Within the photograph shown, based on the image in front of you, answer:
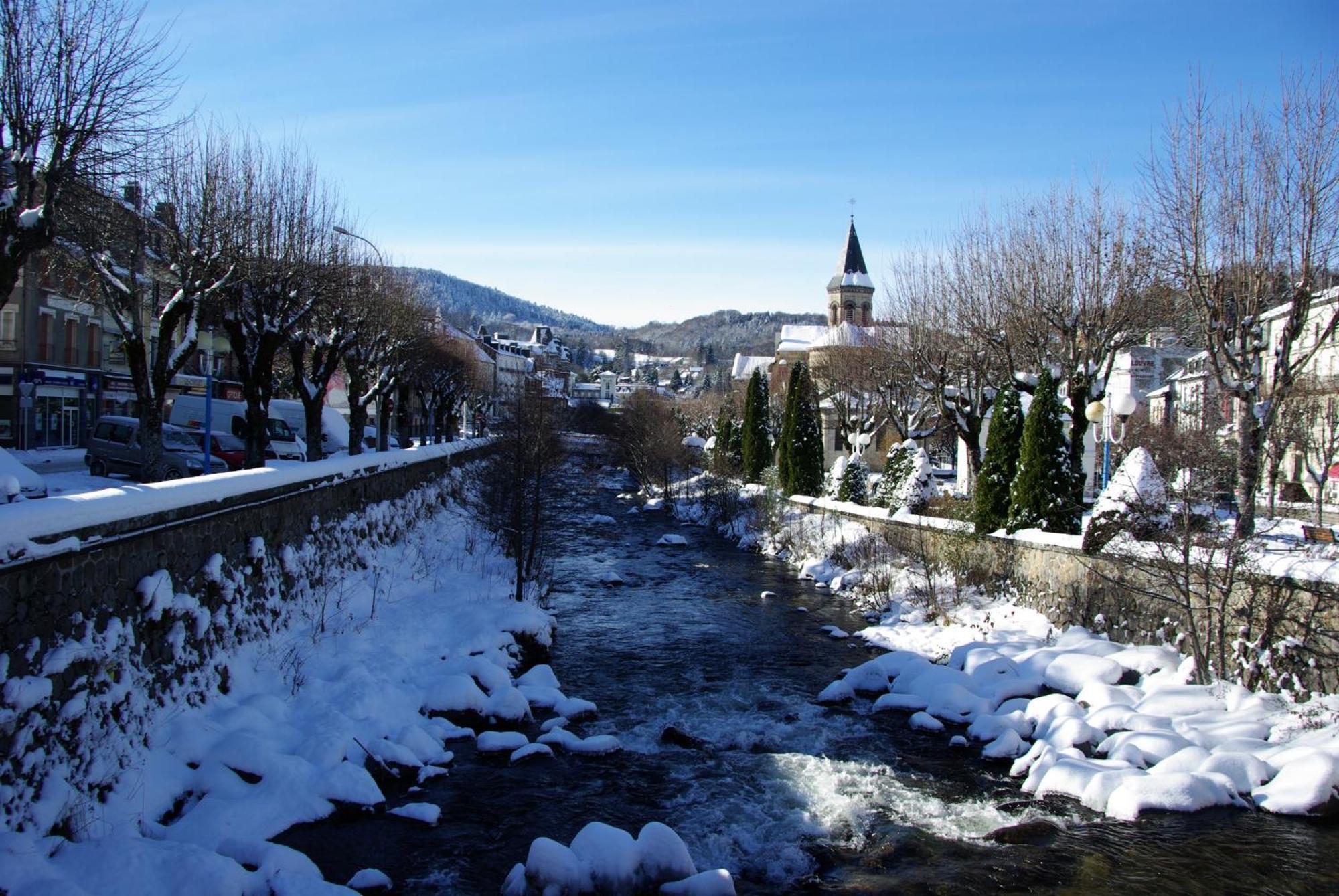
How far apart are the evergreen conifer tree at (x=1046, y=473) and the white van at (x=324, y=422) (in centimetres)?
2579

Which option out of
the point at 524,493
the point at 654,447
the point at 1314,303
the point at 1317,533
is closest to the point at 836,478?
the point at 524,493

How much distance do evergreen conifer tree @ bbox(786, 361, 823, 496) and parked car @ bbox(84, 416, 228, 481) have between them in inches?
657

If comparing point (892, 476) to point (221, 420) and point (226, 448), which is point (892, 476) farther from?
point (221, 420)

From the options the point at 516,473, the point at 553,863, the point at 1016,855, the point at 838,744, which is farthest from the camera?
the point at 516,473

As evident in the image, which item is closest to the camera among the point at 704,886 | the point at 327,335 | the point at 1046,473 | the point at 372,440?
the point at 704,886

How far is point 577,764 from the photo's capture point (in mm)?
9625

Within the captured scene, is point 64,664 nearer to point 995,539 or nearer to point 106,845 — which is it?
point 106,845

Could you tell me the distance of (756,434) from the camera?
3659 cm

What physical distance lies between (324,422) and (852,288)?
1752 inches

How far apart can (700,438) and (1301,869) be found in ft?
195

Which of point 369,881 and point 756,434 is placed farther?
point 756,434

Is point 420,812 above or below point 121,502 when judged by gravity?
below

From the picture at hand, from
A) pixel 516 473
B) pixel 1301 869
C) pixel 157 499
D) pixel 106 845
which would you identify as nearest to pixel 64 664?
pixel 106 845

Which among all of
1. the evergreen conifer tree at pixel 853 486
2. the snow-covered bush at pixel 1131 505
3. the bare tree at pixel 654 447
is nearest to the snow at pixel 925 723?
the snow-covered bush at pixel 1131 505
